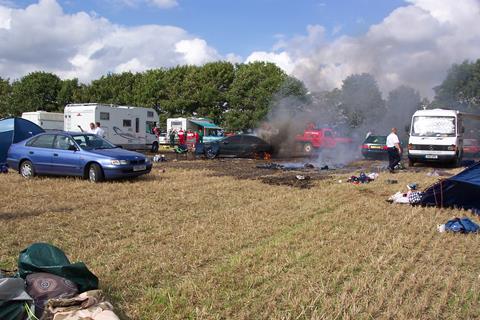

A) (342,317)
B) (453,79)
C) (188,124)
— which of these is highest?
(453,79)

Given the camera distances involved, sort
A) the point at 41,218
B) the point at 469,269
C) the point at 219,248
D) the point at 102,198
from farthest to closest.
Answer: the point at 102,198 → the point at 41,218 → the point at 219,248 → the point at 469,269

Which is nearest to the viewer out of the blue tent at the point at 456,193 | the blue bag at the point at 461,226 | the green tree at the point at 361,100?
the blue bag at the point at 461,226

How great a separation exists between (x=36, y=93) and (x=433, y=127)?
177 ft

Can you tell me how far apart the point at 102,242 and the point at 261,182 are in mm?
7295

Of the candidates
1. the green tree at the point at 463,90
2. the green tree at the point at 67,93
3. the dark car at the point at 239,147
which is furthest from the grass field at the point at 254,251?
the green tree at the point at 67,93

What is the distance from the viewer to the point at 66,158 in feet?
41.0

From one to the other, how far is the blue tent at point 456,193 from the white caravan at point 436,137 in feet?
32.9

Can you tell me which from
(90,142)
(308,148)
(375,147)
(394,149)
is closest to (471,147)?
(375,147)

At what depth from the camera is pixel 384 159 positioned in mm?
23141

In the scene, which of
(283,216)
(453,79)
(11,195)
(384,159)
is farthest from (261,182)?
(453,79)

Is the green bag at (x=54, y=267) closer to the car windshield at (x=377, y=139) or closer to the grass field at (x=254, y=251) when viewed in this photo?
the grass field at (x=254, y=251)

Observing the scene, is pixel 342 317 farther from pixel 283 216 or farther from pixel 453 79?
pixel 453 79

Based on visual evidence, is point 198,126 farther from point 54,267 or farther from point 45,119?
point 54,267

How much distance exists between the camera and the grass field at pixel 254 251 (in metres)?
4.15
